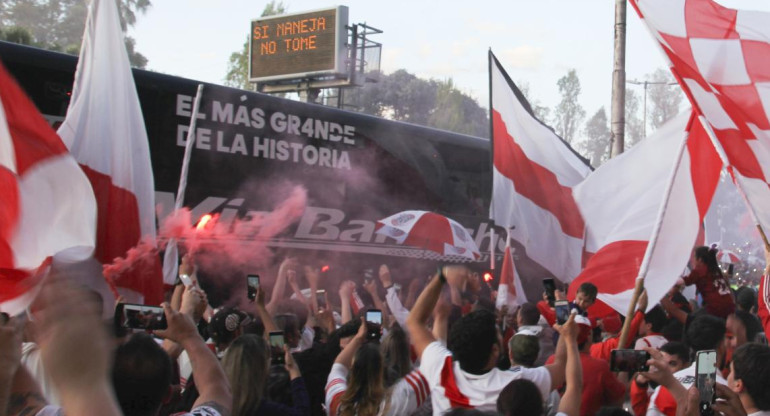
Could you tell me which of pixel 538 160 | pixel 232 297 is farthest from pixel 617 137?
Answer: pixel 232 297

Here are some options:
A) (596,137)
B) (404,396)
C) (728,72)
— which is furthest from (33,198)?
(596,137)

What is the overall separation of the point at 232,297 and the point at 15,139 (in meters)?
5.28

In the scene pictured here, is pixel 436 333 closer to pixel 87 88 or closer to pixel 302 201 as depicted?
pixel 87 88

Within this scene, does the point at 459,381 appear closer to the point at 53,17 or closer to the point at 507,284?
the point at 507,284

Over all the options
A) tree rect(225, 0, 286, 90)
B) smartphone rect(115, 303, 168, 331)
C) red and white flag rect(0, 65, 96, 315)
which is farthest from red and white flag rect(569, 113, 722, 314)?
tree rect(225, 0, 286, 90)

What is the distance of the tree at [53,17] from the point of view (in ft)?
158

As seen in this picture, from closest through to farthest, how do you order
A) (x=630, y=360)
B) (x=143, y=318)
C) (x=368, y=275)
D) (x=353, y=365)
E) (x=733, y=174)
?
(x=630, y=360)
(x=143, y=318)
(x=353, y=365)
(x=733, y=174)
(x=368, y=275)

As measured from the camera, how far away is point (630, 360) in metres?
3.40

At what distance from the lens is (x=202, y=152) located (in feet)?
31.2

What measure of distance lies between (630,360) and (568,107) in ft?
314

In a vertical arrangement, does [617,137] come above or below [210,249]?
above

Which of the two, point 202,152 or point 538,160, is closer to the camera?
point 538,160

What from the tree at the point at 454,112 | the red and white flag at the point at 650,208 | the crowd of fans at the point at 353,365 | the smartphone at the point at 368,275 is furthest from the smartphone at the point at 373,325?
the tree at the point at 454,112

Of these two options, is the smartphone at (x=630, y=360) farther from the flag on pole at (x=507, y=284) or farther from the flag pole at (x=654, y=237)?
the flag on pole at (x=507, y=284)
